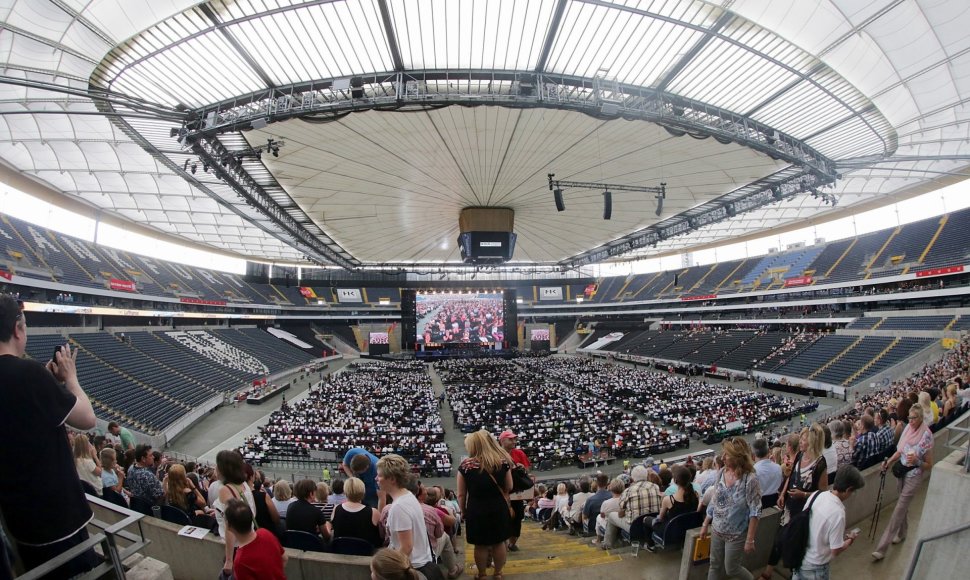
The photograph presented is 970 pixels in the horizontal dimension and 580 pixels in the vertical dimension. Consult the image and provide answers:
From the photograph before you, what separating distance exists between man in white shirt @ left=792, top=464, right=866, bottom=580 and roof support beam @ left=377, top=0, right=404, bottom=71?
986cm

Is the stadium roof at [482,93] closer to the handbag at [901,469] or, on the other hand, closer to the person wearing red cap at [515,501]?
the person wearing red cap at [515,501]

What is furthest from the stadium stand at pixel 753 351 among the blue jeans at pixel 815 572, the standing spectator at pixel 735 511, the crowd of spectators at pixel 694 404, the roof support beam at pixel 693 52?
the blue jeans at pixel 815 572

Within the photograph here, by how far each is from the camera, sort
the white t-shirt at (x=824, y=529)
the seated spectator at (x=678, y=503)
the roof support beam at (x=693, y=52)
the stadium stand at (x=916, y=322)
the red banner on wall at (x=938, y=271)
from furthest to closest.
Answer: the red banner on wall at (x=938, y=271) → the stadium stand at (x=916, y=322) → the roof support beam at (x=693, y=52) → the seated spectator at (x=678, y=503) → the white t-shirt at (x=824, y=529)

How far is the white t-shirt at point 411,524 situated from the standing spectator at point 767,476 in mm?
3044

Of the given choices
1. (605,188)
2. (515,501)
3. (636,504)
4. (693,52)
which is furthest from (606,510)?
(605,188)

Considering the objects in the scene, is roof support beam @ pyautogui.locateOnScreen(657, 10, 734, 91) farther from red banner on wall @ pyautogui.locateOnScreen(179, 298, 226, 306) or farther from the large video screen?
red banner on wall @ pyautogui.locateOnScreen(179, 298, 226, 306)

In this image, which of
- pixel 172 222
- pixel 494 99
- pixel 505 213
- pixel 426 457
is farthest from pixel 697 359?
pixel 172 222

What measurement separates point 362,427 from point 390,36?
13117 mm

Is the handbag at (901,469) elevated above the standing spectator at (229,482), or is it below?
below

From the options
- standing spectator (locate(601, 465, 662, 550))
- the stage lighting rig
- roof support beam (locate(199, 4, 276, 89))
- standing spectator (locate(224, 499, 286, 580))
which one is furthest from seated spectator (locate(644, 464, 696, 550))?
roof support beam (locate(199, 4, 276, 89))

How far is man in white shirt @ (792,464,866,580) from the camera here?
262 centimetres

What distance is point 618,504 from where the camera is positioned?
4.79 m

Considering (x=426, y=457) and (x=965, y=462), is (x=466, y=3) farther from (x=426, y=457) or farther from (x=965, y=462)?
(x=426, y=457)

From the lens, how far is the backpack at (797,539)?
2.73 meters
